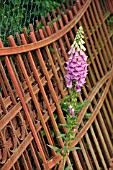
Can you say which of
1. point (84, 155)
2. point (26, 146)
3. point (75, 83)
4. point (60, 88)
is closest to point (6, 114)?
point (26, 146)

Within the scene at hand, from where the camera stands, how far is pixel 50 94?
13.3ft

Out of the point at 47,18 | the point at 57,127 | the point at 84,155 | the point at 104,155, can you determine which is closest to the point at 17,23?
the point at 47,18

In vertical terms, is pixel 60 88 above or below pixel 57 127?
above

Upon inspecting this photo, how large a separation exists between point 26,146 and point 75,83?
63cm

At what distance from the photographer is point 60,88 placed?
13.6ft

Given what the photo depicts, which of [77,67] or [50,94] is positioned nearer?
[77,67]

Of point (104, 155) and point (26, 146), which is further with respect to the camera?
point (104, 155)

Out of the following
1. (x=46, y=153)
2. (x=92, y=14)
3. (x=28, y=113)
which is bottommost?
(x=46, y=153)

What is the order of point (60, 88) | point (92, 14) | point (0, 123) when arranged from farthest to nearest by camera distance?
point (92, 14), point (60, 88), point (0, 123)

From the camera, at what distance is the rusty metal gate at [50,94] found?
337 centimetres

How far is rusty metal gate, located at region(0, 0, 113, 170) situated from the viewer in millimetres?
3369

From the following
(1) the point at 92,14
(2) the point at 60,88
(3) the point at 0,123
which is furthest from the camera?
(1) the point at 92,14

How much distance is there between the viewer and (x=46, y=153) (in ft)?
12.5

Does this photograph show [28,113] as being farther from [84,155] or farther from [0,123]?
[84,155]
